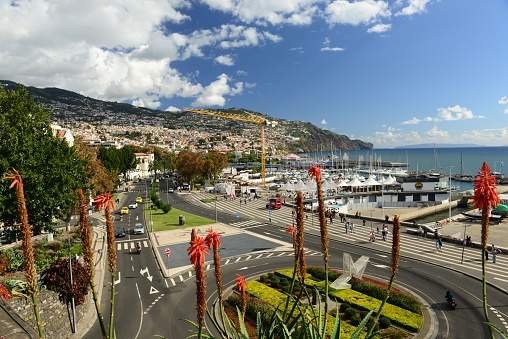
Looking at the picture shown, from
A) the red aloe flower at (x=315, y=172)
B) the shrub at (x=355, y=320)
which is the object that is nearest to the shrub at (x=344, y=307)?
the shrub at (x=355, y=320)

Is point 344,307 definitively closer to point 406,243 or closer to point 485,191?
point 485,191

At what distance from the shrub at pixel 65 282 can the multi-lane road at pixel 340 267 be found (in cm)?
278

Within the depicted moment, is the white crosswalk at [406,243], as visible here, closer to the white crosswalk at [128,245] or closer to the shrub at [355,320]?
the shrub at [355,320]

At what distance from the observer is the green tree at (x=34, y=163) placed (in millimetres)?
24444

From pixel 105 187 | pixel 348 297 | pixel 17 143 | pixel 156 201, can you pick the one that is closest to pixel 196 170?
pixel 156 201

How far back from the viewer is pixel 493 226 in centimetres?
4516

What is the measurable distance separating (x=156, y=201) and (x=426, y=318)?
5047cm

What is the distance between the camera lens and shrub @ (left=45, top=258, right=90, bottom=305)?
774 inches

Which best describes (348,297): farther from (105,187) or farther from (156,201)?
(156,201)

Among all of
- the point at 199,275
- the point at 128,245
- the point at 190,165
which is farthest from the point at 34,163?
the point at 190,165

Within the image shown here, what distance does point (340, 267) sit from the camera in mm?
30188

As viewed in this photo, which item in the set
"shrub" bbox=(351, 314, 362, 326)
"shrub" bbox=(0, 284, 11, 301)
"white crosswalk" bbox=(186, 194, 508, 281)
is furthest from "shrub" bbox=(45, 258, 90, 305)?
"shrub" bbox=(351, 314, 362, 326)

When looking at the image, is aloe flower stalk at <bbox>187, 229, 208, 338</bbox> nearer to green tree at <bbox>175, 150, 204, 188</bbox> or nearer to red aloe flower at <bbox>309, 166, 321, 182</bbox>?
red aloe flower at <bbox>309, 166, 321, 182</bbox>

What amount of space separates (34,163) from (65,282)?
35.7 feet
